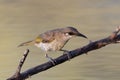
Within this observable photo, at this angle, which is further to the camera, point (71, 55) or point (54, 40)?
point (54, 40)

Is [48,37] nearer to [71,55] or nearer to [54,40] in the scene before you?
[54,40]

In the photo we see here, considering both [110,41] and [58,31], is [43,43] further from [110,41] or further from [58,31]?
[110,41]

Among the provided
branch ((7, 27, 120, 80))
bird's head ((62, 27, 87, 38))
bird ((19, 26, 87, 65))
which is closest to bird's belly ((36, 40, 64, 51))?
bird ((19, 26, 87, 65))

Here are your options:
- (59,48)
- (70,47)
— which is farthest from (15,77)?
(70,47)

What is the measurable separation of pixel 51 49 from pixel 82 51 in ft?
2.73

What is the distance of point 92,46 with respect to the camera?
198 inches

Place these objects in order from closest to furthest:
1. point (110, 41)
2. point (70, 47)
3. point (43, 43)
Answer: point (110, 41), point (43, 43), point (70, 47)

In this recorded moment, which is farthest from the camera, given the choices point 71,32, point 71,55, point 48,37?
point 48,37

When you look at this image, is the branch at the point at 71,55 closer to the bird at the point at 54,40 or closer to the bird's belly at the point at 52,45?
the bird at the point at 54,40

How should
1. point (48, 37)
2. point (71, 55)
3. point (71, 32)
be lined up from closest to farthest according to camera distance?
1. point (71, 55)
2. point (71, 32)
3. point (48, 37)

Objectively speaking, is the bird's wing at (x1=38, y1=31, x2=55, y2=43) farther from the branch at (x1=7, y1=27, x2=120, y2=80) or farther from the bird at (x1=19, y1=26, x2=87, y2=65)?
the branch at (x1=7, y1=27, x2=120, y2=80)

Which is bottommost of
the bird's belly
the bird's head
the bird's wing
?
the bird's belly

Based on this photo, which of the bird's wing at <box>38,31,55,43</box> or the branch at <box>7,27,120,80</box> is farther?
the bird's wing at <box>38,31,55,43</box>

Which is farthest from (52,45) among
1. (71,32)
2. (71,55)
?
(71,55)
